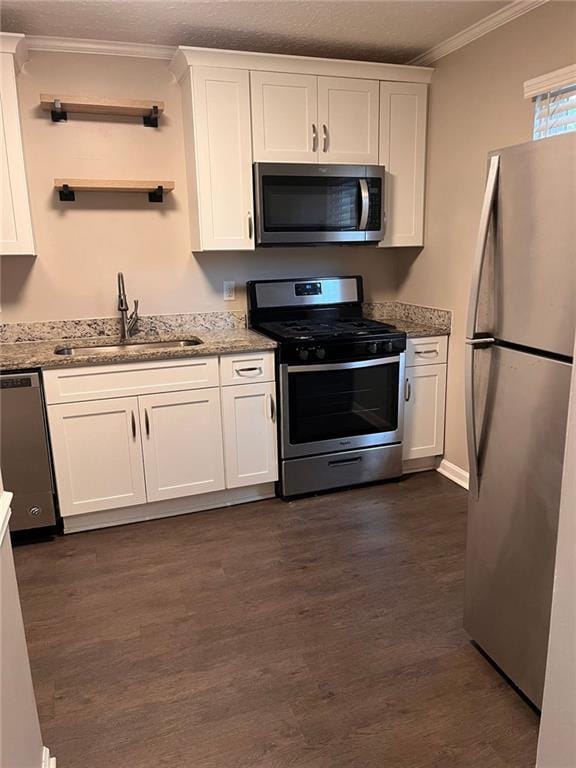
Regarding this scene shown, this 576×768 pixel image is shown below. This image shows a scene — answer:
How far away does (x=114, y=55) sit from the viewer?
9.91ft

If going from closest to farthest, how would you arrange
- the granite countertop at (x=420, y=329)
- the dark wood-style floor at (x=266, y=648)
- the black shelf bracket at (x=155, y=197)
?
1. the dark wood-style floor at (x=266, y=648)
2. the black shelf bracket at (x=155, y=197)
3. the granite countertop at (x=420, y=329)

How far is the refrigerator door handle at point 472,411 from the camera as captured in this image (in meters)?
1.78

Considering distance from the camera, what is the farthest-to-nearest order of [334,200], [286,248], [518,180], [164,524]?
[286,248], [334,200], [164,524], [518,180]

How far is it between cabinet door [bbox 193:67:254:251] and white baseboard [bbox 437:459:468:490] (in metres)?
1.84

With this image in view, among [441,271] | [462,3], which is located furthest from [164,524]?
[462,3]

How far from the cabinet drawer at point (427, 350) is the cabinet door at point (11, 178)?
217 centimetres

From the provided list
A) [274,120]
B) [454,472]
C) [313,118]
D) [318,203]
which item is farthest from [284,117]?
Answer: [454,472]

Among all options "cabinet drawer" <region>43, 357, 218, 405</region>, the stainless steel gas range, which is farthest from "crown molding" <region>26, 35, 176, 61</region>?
"cabinet drawer" <region>43, 357, 218, 405</region>

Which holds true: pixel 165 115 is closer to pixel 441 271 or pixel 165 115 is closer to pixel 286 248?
pixel 286 248

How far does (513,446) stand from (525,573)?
391 millimetres

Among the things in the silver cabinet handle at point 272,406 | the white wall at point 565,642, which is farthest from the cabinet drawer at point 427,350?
the white wall at point 565,642

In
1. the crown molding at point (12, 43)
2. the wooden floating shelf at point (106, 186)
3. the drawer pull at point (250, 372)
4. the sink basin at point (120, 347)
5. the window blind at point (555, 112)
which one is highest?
the crown molding at point (12, 43)

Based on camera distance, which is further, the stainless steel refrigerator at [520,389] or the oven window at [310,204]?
the oven window at [310,204]

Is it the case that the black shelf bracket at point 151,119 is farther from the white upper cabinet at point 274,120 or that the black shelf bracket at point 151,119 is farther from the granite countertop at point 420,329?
the granite countertop at point 420,329
